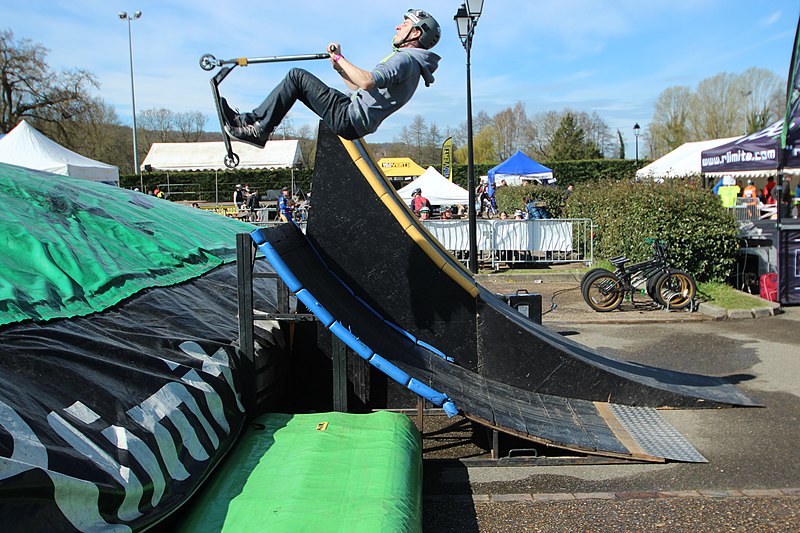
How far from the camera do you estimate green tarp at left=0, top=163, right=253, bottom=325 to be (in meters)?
4.39

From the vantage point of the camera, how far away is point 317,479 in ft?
12.5

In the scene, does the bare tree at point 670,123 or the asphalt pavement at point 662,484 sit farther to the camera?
the bare tree at point 670,123

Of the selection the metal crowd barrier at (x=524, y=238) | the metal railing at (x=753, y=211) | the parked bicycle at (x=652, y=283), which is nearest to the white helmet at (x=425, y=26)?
the parked bicycle at (x=652, y=283)

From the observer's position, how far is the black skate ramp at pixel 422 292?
5.87 m

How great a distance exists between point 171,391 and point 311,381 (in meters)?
2.12

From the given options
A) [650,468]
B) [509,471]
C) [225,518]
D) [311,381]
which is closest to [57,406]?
[225,518]

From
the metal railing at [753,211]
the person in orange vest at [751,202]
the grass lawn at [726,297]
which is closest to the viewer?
the grass lawn at [726,297]

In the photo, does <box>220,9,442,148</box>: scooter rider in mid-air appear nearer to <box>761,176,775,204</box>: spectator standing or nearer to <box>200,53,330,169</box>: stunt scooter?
<box>200,53,330,169</box>: stunt scooter

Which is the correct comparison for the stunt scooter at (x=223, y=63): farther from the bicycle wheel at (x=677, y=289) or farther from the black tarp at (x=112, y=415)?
the bicycle wheel at (x=677, y=289)

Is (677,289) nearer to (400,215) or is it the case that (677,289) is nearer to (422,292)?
(422,292)

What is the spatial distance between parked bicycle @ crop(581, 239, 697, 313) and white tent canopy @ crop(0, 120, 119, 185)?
16831 millimetres

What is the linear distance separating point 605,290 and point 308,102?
7941 millimetres

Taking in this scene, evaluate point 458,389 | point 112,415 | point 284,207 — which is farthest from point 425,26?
point 284,207

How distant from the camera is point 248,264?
5.05 meters
